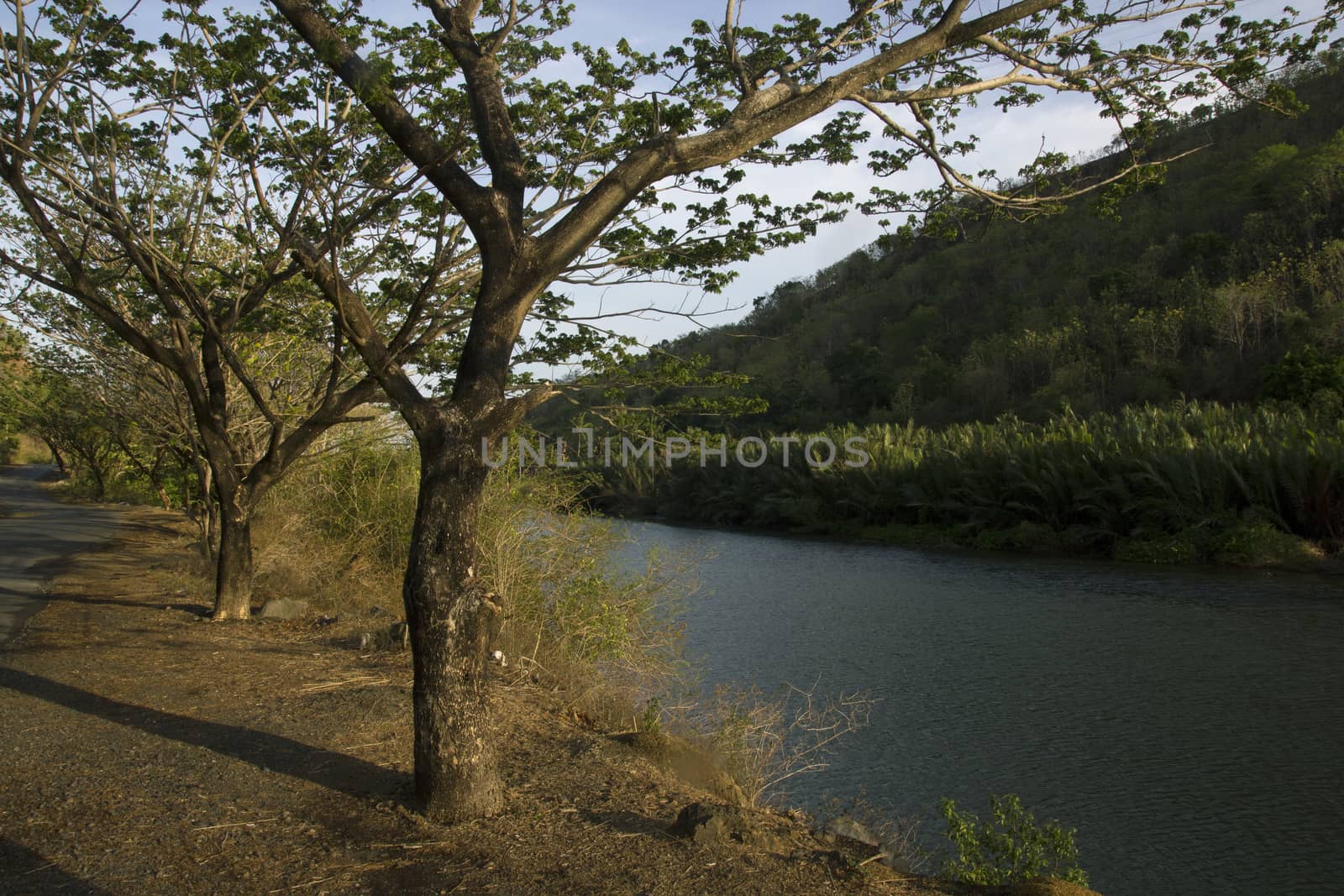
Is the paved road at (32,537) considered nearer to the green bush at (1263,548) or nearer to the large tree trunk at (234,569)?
the large tree trunk at (234,569)

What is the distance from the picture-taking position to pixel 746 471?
3638 cm

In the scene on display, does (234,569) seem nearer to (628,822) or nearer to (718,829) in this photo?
(628,822)

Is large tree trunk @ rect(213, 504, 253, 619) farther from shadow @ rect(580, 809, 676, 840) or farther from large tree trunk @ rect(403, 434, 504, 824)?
shadow @ rect(580, 809, 676, 840)

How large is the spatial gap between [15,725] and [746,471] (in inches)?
1236

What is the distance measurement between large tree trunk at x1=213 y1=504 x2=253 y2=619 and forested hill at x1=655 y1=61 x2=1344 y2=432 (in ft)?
50.2

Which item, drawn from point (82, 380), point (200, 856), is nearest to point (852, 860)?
point (200, 856)

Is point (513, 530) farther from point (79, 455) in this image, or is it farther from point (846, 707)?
point (79, 455)

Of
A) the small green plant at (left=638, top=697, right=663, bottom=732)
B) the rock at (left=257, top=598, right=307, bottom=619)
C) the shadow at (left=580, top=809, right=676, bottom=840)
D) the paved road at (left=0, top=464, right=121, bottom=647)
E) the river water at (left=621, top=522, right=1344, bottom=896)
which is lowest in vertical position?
the river water at (left=621, top=522, right=1344, bottom=896)

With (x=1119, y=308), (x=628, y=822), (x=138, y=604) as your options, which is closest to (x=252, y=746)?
(x=628, y=822)

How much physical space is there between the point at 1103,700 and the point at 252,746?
8.44 meters

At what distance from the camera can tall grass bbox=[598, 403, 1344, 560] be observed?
19.6 m

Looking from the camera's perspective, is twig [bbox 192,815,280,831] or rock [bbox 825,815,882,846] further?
rock [bbox 825,815,882,846]

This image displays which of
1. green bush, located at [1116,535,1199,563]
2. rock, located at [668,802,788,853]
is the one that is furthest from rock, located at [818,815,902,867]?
green bush, located at [1116,535,1199,563]

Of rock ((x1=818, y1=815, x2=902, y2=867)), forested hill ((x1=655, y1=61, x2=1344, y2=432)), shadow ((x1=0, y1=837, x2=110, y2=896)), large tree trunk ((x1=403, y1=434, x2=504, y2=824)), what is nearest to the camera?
shadow ((x1=0, y1=837, x2=110, y2=896))
